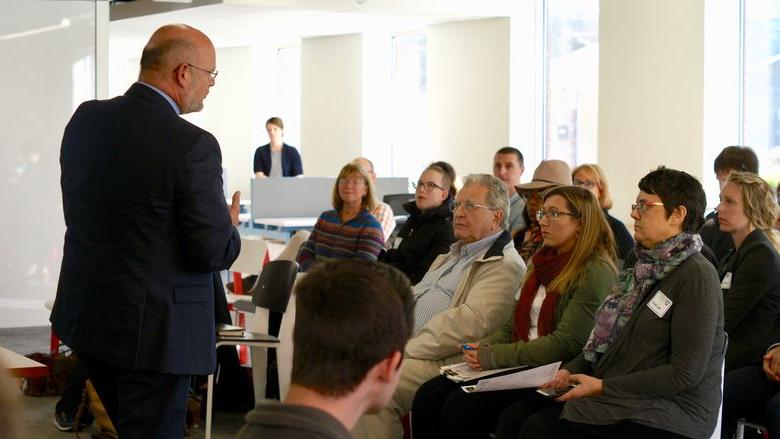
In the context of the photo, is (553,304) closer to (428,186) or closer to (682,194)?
(682,194)

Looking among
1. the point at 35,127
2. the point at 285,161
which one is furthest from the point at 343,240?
the point at 285,161

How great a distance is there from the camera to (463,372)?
3570mm

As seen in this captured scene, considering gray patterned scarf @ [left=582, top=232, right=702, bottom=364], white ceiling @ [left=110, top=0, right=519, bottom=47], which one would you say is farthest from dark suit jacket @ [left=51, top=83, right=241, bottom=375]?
white ceiling @ [left=110, top=0, right=519, bottom=47]

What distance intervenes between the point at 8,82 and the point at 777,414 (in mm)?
6012

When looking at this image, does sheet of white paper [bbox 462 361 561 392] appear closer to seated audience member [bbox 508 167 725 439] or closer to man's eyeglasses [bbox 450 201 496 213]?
seated audience member [bbox 508 167 725 439]

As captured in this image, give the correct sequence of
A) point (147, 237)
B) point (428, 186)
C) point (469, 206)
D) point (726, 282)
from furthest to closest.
A: 1. point (428, 186)
2. point (469, 206)
3. point (726, 282)
4. point (147, 237)

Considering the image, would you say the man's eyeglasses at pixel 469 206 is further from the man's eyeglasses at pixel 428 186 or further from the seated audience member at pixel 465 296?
the man's eyeglasses at pixel 428 186

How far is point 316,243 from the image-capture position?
562 centimetres

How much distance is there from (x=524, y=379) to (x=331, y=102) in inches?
434

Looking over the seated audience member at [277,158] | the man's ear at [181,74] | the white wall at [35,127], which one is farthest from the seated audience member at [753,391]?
the seated audience member at [277,158]

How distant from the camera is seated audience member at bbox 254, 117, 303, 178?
1091 centimetres

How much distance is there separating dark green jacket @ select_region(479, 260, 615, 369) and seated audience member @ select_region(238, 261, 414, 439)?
2121 mm

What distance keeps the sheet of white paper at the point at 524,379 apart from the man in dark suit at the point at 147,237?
0.96 m

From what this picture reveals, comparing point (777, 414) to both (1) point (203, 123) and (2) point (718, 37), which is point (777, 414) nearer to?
(2) point (718, 37)
